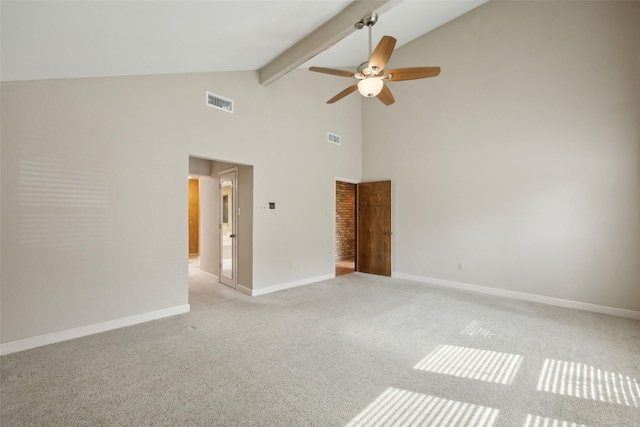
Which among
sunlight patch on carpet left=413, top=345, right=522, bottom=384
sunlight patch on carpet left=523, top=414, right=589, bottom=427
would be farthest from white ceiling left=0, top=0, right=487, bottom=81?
sunlight patch on carpet left=523, top=414, right=589, bottom=427

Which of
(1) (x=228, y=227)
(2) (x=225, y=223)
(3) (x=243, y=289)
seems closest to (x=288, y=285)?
(3) (x=243, y=289)

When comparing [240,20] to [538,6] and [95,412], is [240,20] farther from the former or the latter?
[538,6]

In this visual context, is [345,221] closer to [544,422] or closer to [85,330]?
[85,330]

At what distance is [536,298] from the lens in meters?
4.27

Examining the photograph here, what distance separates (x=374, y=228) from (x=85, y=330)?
4923mm

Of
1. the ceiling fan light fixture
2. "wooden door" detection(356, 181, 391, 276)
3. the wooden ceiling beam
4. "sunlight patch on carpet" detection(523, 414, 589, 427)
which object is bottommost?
"sunlight patch on carpet" detection(523, 414, 589, 427)

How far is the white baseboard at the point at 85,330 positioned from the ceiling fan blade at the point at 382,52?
3714 mm

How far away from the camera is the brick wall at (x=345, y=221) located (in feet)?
26.8

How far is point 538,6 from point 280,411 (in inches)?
238

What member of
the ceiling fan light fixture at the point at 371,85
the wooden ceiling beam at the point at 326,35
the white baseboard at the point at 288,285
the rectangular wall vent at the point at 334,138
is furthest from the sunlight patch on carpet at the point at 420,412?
the rectangular wall vent at the point at 334,138

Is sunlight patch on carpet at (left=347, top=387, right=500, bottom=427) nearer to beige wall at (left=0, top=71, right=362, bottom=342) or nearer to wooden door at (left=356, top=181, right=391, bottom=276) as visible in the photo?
beige wall at (left=0, top=71, right=362, bottom=342)

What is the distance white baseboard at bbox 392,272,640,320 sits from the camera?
366cm

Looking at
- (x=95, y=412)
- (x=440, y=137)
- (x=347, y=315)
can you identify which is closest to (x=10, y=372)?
(x=95, y=412)

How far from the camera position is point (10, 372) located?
2322 millimetres
